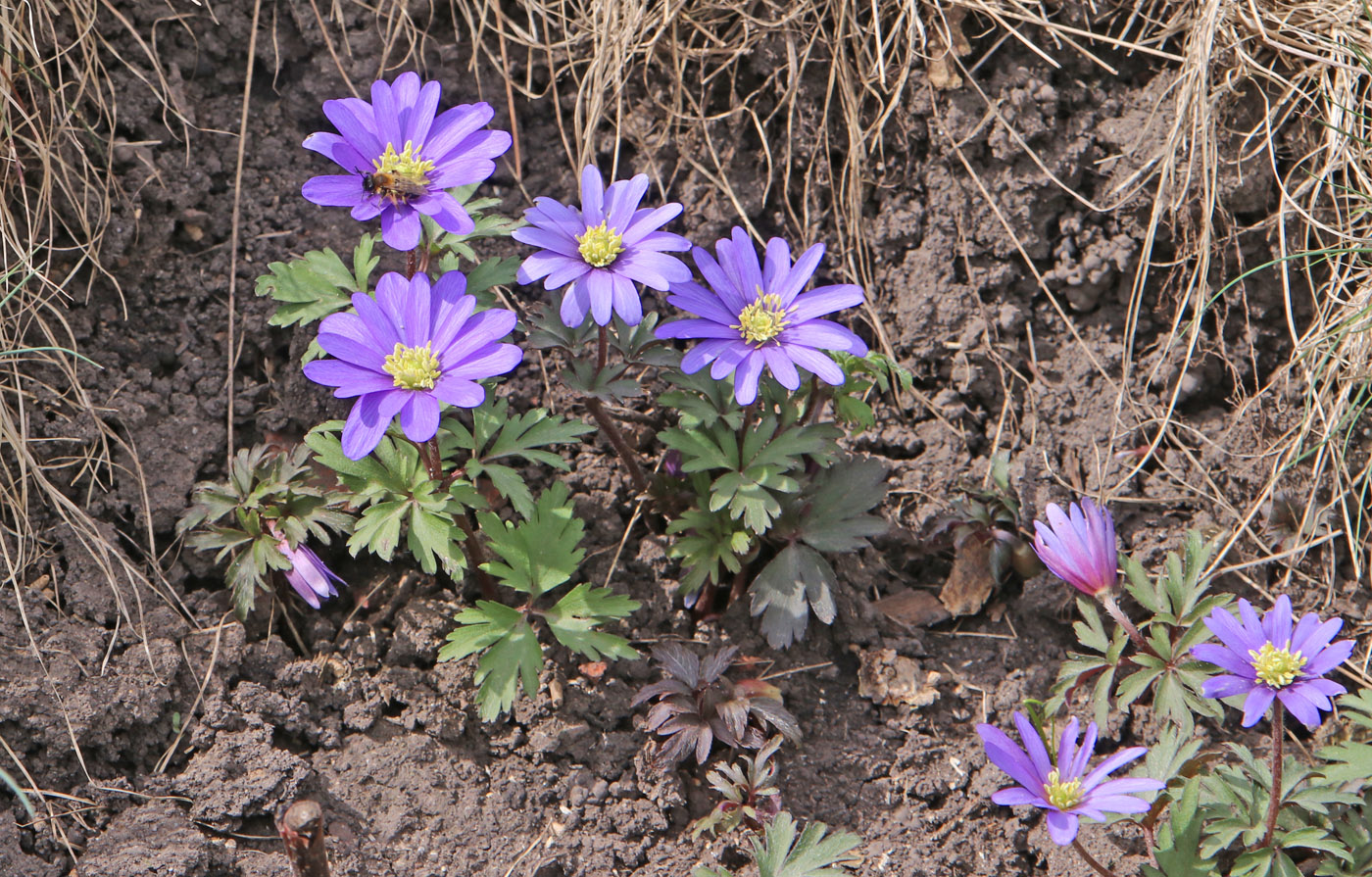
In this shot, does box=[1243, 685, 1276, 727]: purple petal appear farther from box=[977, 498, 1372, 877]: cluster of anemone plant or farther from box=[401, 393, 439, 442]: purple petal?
box=[401, 393, 439, 442]: purple petal

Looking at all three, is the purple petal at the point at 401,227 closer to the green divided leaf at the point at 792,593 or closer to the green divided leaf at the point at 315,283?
the green divided leaf at the point at 315,283

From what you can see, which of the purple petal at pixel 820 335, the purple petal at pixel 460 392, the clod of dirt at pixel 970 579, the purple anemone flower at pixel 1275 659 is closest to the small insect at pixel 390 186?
the purple petal at pixel 460 392

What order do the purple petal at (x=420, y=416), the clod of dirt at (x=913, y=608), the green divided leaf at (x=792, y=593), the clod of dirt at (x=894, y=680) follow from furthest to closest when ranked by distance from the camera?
the clod of dirt at (x=913, y=608) < the clod of dirt at (x=894, y=680) < the green divided leaf at (x=792, y=593) < the purple petal at (x=420, y=416)

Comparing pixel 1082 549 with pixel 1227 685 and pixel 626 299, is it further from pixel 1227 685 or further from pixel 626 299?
pixel 626 299

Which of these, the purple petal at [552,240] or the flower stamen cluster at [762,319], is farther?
the flower stamen cluster at [762,319]

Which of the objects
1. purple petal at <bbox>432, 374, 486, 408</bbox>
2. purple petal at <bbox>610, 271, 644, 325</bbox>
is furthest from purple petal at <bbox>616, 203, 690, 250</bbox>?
purple petal at <bbox>432, 374, 486, 408</bbox>

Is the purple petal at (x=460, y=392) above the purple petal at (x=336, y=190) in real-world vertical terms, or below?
below

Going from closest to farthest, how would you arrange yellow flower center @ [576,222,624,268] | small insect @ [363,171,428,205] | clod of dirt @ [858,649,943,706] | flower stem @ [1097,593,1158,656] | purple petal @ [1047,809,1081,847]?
purple petal @ [1047,809,1081,847], small insect @ [363,171,428,205], yellow flower center @ [576,222,624,268], flower stem @ [1097,593,1158,656], clod of dirt @ [858,649,943,706]
